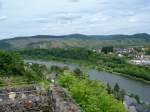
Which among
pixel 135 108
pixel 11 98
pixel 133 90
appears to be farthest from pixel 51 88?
pixel 133 90

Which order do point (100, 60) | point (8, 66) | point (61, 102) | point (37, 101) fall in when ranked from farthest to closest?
point (100, 60), point (8, 66), point (37, 101), point (61, 102)

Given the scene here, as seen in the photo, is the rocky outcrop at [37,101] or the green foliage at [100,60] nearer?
the rocky outcrop at [37,101]

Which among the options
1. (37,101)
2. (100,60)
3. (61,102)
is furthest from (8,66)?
(100,60)

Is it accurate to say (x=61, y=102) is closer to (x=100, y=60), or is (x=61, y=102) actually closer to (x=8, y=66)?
(x=8, y=66)

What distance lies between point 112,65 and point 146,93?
42.2 meters

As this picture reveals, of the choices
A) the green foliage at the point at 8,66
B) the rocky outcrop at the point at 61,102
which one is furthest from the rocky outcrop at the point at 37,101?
the green foliage at the point at 8,66

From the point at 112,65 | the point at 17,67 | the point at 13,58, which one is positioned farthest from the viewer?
the point at 112,65

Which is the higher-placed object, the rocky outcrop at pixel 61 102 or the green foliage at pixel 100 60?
the rocky outcrop at pixel 61 102

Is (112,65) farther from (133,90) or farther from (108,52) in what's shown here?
(108,52)

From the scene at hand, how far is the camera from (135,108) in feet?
163

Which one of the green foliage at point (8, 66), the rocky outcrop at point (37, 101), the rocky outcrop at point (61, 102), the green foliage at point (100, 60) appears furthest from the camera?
the green foliage at point (100, 60)

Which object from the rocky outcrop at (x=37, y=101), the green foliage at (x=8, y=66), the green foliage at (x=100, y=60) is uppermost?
the rocky outcrop at (x=37, y=101)

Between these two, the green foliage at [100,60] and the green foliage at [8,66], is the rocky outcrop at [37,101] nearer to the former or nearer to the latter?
the green foliage at [8,66]

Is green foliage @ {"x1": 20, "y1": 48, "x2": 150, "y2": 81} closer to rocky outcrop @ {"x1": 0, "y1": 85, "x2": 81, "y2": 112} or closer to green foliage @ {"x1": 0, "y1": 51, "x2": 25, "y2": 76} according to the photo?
green foliage @ {"x1": 0, "y1": 51, "x2": 25, "y2": 76}
